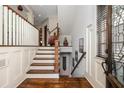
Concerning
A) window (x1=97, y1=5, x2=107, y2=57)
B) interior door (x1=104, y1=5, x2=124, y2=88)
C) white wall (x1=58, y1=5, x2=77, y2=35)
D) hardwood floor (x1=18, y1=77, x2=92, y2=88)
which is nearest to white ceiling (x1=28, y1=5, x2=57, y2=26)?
white wall (x1=58, y1=5, x2=77, y2=35)

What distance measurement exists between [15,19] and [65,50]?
558cm

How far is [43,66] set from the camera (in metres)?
5.61

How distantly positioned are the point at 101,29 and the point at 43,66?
112 inches

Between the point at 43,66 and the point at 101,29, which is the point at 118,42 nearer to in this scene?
the point at 101,29

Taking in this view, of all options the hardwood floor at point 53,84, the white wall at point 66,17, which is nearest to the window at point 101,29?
the hardwood floor at point 53,84

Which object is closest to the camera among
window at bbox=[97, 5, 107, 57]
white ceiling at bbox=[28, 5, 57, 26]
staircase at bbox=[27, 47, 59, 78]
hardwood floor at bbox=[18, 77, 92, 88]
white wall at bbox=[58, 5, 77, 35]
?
window at bbox=[97, 5, 107, 57]

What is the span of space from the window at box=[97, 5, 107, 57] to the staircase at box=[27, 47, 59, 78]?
2.05 metres

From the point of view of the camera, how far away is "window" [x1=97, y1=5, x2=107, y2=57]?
3.36 metres

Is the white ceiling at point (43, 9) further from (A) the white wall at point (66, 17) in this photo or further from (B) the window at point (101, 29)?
(B) the window at point (101, 29)

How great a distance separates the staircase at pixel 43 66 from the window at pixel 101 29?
2.05 meters

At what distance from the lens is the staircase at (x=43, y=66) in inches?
200

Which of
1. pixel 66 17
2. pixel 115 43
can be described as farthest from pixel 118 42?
pixel 66 17

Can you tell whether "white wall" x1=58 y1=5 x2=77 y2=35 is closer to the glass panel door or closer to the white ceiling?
the white ceiling

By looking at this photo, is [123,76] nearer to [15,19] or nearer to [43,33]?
[15,19]
